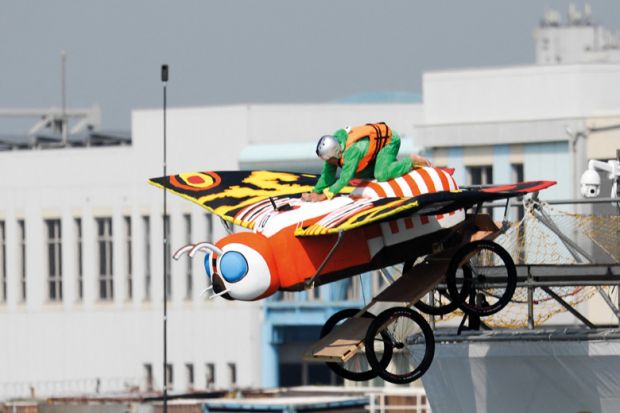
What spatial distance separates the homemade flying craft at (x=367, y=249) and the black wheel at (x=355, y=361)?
20 mm

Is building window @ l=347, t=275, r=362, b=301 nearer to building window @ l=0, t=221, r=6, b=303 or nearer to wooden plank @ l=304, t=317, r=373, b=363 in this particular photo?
building window @ l=0, t=221, r=6, b=303

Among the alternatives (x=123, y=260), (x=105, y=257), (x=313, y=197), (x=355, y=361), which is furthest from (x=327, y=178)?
(x=105, y=257)

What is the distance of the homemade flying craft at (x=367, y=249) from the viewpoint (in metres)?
36.2

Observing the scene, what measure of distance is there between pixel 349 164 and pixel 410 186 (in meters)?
0.92

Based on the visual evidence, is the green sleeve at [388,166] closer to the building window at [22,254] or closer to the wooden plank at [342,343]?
the wooden plank at [342,343]

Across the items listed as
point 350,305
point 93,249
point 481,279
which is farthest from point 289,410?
point 481,279

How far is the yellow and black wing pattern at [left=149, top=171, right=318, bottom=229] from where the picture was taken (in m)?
38.7

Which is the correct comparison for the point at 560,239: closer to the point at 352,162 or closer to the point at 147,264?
the point at 352,162

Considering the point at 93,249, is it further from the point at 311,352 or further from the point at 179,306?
the point at 311,352

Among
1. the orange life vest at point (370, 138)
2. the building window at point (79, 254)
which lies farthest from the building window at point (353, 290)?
the orange life vest at point (370, 138)

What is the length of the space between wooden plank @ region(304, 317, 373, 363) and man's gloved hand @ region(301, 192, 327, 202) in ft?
6.14

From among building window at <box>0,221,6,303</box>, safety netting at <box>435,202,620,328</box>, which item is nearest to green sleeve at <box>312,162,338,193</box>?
safety netting at <box>435,202,620,328</box>

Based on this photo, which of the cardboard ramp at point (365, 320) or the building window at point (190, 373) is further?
the building window at point (190, 373)

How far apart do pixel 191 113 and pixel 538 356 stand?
77.1m
